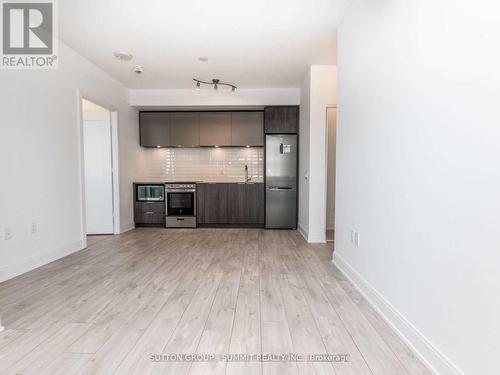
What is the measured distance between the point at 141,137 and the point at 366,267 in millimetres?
4861

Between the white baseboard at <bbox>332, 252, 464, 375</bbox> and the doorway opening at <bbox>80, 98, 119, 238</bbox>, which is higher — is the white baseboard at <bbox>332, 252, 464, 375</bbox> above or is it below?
below

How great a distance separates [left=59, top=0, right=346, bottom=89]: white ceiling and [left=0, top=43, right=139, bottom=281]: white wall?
1.75 feet

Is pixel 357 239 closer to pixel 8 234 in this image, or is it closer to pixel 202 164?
pixel 8 234

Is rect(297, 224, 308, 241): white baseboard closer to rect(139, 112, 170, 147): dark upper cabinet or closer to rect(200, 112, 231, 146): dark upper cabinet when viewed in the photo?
rect(200, 112, 231, 146): dark upper cabinet

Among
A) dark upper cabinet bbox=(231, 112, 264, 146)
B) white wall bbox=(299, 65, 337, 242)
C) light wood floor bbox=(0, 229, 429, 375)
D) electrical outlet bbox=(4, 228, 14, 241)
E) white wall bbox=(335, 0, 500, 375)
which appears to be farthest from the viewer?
dark upper cabinet bbox=(231, 112, 264, 146)

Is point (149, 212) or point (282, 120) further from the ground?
point (282, 120)

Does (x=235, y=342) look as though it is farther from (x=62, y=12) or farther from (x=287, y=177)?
(x=287, y=177)

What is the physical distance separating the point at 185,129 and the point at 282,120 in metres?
1.95

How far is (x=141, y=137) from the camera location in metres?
5.56

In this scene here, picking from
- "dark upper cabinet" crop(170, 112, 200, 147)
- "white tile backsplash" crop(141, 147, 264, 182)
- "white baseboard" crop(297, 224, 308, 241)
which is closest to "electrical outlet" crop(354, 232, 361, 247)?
"white baseboard" crop(297, 224, 308, 241)

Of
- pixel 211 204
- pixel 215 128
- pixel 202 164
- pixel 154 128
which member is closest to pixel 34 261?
pixel 211 204

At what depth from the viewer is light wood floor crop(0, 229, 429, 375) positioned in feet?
4.81

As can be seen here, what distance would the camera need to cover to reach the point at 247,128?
214 inches

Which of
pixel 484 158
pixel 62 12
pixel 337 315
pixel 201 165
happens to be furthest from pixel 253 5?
pixel 201 165
